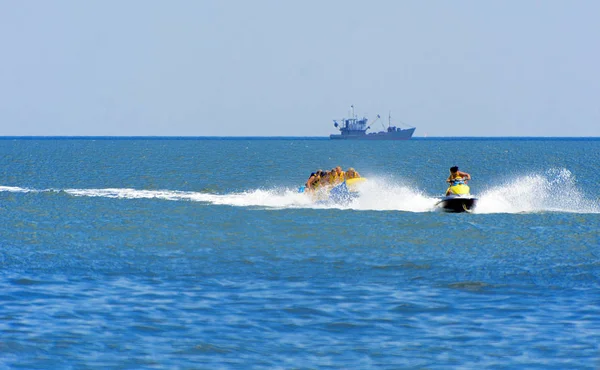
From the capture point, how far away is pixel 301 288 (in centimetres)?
1912

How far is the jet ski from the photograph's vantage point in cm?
3569

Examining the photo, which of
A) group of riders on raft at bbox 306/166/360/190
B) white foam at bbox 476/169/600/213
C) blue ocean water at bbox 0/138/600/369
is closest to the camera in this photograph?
blue ocean water at bbox 0/138/600/369

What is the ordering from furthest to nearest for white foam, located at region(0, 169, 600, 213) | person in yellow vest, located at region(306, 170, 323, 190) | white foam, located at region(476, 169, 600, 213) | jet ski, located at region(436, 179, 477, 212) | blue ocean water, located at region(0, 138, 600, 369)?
person in yellow vest, located at region(306, 170, 323, 190) → white foam, located at region(0, 169, 600, 213) → white foam, located at region(476, 169, 600, 213) → jet ski, located at region(436, 179, 477, 212) → blue ocean water, located at region(0, 138, 600, 369)

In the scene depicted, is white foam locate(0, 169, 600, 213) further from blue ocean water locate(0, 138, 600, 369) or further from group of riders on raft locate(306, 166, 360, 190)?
group of riders on raft locate(306, 166, 360, 190)

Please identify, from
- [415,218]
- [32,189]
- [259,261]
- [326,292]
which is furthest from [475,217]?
[32,189]

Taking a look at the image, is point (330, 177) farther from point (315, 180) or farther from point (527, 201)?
point (527, 201)

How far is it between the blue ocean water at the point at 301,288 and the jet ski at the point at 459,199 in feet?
1.91

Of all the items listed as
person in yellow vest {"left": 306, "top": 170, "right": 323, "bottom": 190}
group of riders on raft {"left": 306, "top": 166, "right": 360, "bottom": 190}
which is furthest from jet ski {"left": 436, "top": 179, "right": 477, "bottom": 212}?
person in yellow vest {"left": 306, "top": 170, "right": 323, "bottom": 190}

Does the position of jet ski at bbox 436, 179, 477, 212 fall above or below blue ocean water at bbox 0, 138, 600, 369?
above

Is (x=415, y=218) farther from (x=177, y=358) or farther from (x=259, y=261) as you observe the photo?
(x=177, y=358)

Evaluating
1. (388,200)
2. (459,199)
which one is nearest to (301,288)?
(459,199)

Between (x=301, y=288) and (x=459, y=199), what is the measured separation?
17565 mm

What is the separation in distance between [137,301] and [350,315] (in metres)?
4.02

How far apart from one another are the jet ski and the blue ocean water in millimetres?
584
